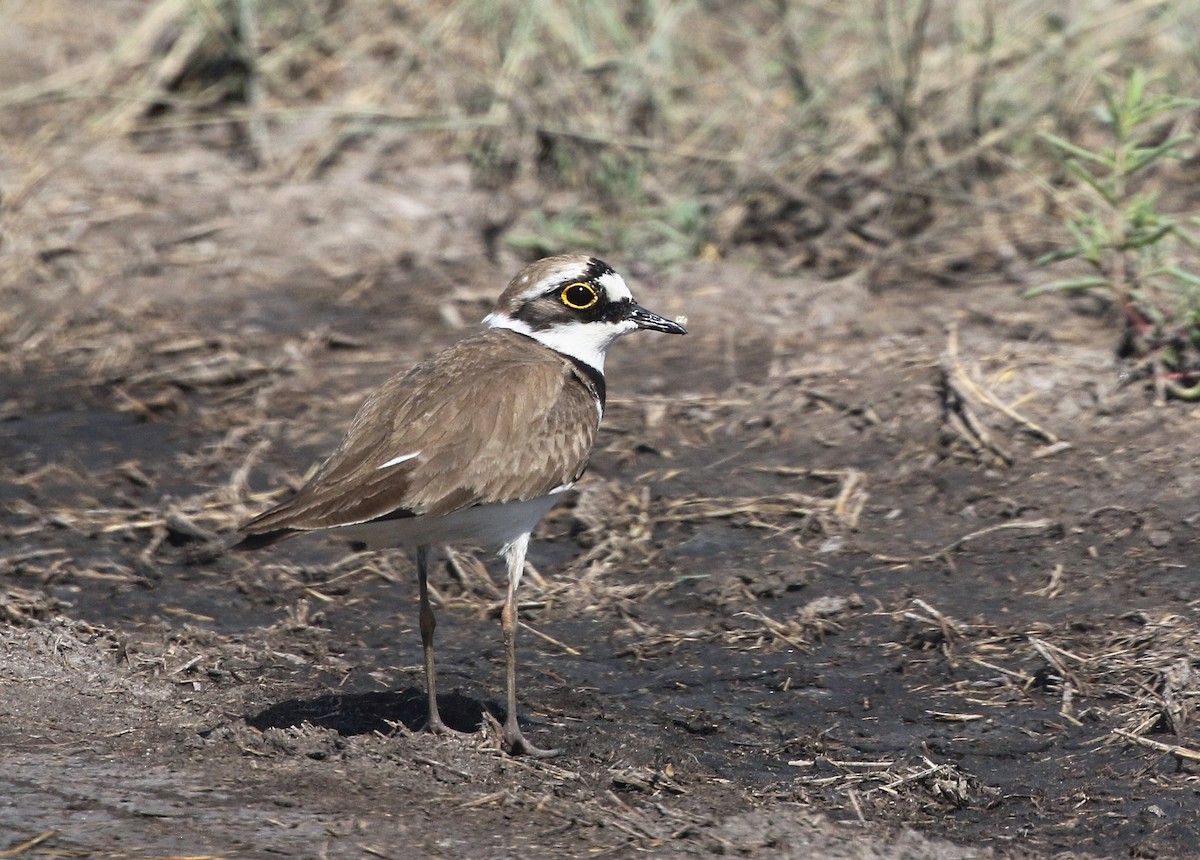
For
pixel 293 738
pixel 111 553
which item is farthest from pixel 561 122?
pixel 293 738

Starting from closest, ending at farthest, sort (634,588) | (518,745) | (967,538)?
(518,745), (634,588), (967,538)

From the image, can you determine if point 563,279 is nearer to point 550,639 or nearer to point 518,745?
point 550,639

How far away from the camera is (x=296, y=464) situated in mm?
7695

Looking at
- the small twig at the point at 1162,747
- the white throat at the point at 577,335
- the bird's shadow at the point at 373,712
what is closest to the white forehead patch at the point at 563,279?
the white throat at the point at 577,335

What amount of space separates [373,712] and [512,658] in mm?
Answer: 584

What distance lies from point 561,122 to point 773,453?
11.8 ft

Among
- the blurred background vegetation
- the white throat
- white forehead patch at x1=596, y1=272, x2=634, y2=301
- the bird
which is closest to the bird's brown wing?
the bird

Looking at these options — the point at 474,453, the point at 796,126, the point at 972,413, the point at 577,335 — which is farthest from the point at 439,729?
the point at 796,126

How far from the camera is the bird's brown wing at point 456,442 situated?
5039 millimetres

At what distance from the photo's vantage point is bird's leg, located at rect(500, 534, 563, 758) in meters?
5.16

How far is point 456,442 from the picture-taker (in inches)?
208

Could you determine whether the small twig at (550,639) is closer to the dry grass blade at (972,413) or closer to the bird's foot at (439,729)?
the bird's foot at (439,729)

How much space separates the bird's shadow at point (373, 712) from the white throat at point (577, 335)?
1341mm

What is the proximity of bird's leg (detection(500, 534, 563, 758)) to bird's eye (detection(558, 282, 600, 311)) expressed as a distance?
988 mm
